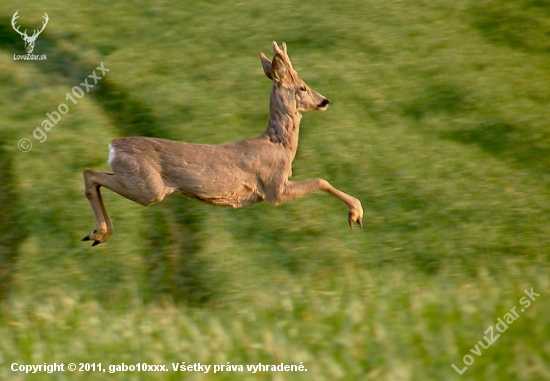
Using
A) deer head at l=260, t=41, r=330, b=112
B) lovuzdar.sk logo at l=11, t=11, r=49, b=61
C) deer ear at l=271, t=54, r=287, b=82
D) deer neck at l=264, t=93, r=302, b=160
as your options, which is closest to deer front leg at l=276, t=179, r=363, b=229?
deer neck at l=264, t=93, r=302, b=160

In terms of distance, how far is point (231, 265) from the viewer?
10.3 meters

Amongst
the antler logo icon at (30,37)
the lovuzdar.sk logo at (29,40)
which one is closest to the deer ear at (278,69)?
the lovuzdar.sk logo at (29,40)

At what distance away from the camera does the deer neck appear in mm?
5359

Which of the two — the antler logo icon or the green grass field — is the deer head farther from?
the antler logo icon

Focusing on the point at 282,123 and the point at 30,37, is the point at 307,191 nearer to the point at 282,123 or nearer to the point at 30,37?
the point at 282,123

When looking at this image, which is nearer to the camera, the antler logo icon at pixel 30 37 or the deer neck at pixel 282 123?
the deer neck at pixel 282 123

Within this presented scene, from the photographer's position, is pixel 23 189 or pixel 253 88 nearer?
pixel 23 189

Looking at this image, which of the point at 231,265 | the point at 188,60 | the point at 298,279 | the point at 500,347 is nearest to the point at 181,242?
the point at 231,265

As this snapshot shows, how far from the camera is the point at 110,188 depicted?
5.18 meters

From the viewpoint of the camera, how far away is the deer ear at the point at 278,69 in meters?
5.16

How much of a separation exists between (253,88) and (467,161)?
348 cm

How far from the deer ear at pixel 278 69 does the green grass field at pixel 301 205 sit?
305 centimetres

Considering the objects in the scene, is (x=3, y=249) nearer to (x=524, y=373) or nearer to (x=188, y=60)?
(x=188, y=60)

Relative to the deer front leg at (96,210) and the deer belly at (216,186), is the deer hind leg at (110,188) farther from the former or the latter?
the deer belly at (216,186)
